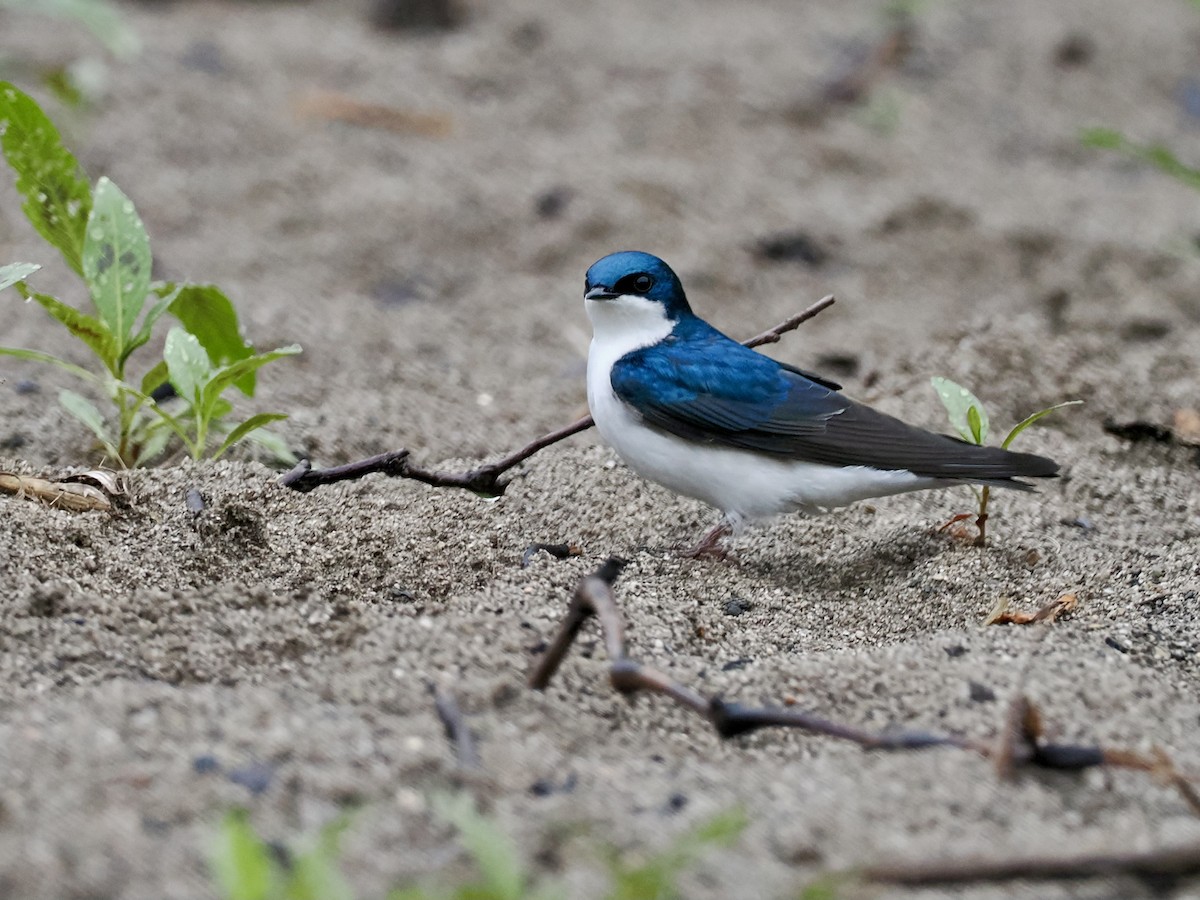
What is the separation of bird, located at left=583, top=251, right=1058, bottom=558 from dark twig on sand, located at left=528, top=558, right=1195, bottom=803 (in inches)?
43.9

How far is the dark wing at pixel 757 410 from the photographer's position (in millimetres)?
3805

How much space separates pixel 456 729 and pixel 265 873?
0.62 metres

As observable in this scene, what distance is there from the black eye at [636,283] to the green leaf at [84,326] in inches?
54.0

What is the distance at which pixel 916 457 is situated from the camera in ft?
12.1

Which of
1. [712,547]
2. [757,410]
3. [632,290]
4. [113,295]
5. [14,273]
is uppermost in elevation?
[14,273]

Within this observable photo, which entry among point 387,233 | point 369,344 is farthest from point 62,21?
point 369,344

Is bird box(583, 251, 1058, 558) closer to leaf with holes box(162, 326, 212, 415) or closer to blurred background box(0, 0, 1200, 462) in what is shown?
blurred background box(0, 0, 1200, 462)

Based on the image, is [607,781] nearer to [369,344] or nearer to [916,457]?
[916,457]

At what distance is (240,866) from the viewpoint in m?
1.82

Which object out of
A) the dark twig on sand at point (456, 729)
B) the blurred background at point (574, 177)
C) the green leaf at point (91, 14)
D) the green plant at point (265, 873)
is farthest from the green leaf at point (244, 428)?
the green leaf at point (91, 14)

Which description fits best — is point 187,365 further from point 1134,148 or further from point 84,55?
point 84,55

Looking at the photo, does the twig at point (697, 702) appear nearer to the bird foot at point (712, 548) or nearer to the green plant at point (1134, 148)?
the bird foot at point (712, 548)

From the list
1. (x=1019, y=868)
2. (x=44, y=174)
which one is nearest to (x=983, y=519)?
(x=1019, y=868)

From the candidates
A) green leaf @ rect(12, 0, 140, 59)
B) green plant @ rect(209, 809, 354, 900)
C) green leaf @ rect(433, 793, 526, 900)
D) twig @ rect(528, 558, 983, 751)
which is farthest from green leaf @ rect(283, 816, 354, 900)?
green leaf @ rect(12, 0, 140, 59)
